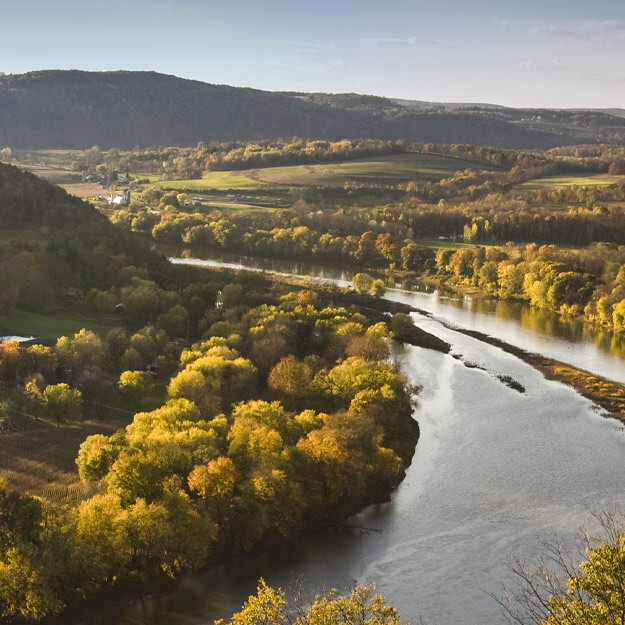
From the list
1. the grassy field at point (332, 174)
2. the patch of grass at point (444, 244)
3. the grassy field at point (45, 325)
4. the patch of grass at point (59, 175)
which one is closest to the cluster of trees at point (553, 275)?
the patch of grass at point (444, 244)

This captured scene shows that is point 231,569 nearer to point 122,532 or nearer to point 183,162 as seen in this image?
point 122,532

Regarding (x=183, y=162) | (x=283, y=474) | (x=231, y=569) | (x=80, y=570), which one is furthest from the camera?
(x=183, y=162)

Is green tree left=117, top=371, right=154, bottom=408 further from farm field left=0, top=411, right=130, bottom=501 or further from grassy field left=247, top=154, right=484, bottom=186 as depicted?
grassy field left=247, top=154, right=484, bottom=186

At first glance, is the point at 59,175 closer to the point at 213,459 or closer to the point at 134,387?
the point at 134,387

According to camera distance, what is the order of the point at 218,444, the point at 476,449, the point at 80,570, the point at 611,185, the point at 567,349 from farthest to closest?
the point at 611,185 → the point at 567,349 → the point at 476,449 → the point at 218,444 → the point at 80,570

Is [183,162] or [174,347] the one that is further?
[183,162]

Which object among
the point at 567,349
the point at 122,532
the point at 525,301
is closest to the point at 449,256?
the point at 525,301
